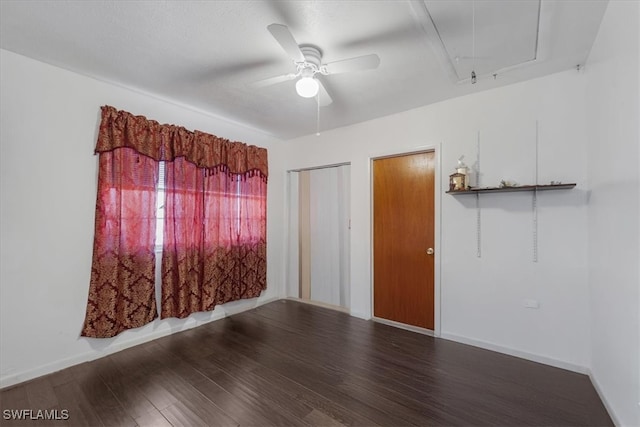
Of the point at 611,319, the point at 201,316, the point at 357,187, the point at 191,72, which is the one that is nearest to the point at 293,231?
the point at 357,187

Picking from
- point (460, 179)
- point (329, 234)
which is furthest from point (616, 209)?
point (329, 234)

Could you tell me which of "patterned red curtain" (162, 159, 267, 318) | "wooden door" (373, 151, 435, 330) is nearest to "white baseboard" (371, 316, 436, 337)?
"wooden door" (373, 151, 435, 330)

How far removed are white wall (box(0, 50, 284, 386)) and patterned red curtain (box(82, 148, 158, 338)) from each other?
0.10 m

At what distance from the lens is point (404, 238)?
330cm

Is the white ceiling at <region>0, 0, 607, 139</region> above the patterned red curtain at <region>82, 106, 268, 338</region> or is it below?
above

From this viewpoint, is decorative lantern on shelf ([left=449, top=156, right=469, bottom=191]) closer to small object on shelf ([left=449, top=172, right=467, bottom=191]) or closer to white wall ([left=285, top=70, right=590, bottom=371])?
small object on shelf ([left=449, top=172, right=467, bottom=191])

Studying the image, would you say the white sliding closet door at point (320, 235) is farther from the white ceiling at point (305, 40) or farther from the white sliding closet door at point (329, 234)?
the white ceiling at point (305, 40)

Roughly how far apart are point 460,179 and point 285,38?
2.06 m

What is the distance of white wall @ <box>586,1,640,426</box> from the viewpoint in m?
1.39

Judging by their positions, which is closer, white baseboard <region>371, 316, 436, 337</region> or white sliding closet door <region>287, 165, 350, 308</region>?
white baseboard <region>371, 316, 436, 337</region>

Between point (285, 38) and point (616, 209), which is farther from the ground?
point (285, 38)

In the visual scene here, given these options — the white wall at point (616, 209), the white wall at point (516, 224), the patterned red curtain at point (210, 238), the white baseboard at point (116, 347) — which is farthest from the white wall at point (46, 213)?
the white wall at point (616, 209)

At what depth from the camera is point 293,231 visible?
4523mm

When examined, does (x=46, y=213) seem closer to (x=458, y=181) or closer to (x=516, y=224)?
(x=458, y=181)
